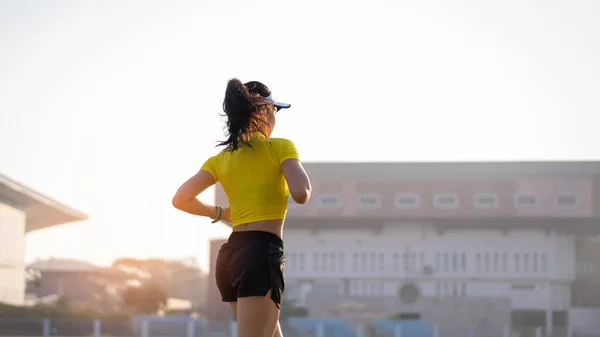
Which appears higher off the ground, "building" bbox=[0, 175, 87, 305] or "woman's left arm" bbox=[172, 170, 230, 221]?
"building" bbox=[0, 175, 87, 305]

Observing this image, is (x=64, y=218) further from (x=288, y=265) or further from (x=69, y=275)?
(x=69, y=275)

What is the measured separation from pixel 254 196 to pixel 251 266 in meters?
0.24

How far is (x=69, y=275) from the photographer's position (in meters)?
94.8

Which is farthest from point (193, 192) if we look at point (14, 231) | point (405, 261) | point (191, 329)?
point (405, 261)

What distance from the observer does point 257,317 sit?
3.71 m

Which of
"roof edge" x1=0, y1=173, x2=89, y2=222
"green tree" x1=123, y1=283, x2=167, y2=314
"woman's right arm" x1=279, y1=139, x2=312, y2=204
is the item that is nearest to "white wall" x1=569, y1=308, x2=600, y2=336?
"green tree" x1=123, y1=283, x2=167, y2=314

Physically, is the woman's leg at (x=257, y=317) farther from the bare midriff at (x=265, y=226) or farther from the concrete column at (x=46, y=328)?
the concrete column at (x=46, y=328)

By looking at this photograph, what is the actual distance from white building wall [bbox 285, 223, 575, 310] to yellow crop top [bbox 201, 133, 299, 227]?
244 feet

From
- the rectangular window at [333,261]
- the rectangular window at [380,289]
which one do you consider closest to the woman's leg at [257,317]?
the rectangular window at [380,289]

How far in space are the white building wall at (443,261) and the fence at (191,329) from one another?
15.1 m

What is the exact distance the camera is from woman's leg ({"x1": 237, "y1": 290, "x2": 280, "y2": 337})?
3705mm

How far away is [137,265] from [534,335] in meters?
67.2

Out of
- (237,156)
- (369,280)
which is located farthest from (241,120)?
(369,280)

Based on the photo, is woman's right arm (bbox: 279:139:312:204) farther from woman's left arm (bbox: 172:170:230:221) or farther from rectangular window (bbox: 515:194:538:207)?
rectangular window (bbox: 515:194:538:207)
